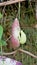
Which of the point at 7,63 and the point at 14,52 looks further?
the point at 14,52

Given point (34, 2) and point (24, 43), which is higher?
point (34, 2)

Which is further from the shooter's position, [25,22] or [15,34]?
[25,22]

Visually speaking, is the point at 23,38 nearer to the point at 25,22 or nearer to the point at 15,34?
the point at 15,34

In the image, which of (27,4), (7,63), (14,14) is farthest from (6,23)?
(7,63)

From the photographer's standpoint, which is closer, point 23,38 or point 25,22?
point 23,38

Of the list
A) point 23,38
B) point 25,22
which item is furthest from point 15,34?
point 25,22

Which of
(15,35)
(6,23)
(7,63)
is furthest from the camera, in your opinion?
(6,23)

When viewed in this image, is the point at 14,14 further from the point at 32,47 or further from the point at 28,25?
the point at 32,47

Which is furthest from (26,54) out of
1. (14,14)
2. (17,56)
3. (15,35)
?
(14,14)

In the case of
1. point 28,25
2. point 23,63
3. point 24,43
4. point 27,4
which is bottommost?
point 23,63

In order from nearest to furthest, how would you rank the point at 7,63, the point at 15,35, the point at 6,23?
the point at 7,63
the point at 15,35
the point at 6,23
